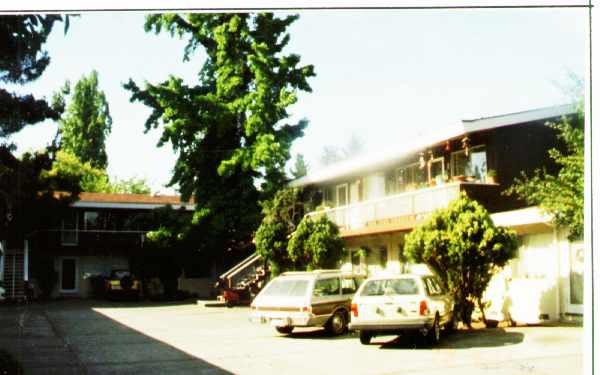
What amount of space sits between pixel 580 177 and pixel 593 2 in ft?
32.4

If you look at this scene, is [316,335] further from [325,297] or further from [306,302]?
[306,302]

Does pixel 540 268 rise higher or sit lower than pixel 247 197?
lower

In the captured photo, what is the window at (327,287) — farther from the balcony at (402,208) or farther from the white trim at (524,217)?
the balcony at (402,208)

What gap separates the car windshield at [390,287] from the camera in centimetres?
1373

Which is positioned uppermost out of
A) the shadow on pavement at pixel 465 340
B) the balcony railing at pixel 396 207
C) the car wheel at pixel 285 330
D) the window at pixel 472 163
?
the window at pixel 472 163

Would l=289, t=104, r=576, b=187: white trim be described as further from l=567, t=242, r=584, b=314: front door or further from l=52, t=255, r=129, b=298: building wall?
l=52, t=255, r=129, b=298: building wall

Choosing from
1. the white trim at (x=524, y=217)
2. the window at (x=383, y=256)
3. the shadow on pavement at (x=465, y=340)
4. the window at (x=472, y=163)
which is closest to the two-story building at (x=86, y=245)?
the window at (x=383, y=256)

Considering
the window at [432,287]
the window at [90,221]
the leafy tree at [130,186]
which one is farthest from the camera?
the leafy tree at [130,186]

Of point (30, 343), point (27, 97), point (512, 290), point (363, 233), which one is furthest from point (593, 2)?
point (363, 233)

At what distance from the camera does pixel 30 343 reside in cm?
1535

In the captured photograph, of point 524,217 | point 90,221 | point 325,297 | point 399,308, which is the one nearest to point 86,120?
point 90,221

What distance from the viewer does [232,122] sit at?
1293 inches

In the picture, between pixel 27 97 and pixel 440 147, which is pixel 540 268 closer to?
pixel 440 147

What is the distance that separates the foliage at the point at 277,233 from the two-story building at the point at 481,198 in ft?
8.94
